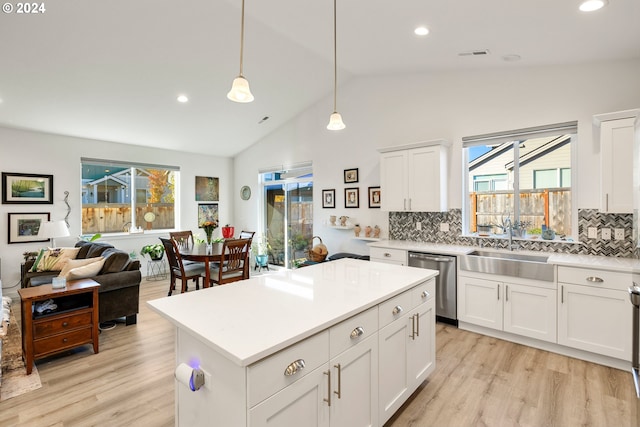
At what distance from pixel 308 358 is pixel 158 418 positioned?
1.46 meters

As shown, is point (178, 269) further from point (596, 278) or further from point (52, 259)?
point (596, 278)

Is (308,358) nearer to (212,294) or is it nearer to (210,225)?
(212,294)

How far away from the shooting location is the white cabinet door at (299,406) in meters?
1.18

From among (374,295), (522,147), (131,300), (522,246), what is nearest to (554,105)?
(522,147)

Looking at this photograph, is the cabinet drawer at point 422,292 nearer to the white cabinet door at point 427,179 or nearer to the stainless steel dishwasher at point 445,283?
the stainless steel dishwasher at point 445,283

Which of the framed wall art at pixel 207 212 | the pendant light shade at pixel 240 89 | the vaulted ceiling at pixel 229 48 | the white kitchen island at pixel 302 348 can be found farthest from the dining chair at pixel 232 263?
the framed wall art at pixel 207 212

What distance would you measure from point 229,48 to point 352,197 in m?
2.75

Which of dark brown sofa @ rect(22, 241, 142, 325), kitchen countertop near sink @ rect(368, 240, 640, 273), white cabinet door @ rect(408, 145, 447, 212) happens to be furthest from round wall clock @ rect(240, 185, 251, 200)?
white cabinet door @ rect(408, 145, 447, 212)

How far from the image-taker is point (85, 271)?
11.0 ft

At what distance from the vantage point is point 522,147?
3.80 metres

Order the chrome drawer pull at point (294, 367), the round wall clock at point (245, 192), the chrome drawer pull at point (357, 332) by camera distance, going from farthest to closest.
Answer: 1. the round wall clock at point (245, 192)
2. the chrome drawer pull at point (357, 332)
3. the chrome drawer pull at point (294, 367)

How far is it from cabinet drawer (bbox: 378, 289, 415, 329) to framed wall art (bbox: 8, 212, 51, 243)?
5435 mm

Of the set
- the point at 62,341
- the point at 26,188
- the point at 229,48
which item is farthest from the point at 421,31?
the point at 26,188

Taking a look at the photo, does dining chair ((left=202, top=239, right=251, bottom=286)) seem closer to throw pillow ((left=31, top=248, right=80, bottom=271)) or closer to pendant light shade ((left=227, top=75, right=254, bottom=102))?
throw pillow ((left=31, top=248, right=80, bottom=271))
